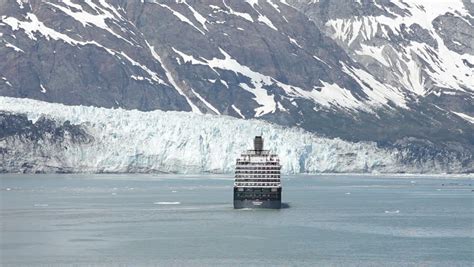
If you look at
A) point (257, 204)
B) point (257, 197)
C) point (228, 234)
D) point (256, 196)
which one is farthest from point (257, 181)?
point (228, 234)

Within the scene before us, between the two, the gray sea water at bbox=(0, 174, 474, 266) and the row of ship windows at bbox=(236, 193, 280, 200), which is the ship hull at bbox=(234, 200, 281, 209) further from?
the gray sea water at bbox=(0, 174, 474, 266)

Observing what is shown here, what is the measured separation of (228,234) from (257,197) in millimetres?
28323

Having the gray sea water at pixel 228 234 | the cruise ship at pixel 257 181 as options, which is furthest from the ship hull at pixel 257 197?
the gray sea water at pixel 228 234

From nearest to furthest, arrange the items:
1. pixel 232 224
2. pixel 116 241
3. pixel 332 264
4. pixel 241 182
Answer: pixel 332 264
pixel 116 241
pixel 232 224
pixel 241 182

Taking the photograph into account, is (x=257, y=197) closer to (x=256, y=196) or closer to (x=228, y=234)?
(x=256, y=196)

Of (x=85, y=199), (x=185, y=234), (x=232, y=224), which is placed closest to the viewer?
(x=185, y=234)

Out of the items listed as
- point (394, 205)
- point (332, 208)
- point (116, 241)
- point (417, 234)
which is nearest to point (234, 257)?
point (116, 241)

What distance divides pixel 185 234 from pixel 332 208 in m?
51.2

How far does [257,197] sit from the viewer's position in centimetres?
15675

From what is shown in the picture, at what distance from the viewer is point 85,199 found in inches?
7539

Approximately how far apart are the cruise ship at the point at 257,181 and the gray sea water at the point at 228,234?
5.80 feet

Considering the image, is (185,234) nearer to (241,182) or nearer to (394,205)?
(241,182)

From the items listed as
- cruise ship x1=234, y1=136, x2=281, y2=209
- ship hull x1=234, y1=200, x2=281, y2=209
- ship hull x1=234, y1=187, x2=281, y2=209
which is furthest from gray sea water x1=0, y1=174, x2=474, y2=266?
cruise ship x1=234, y1=136, x2=281, y2=209

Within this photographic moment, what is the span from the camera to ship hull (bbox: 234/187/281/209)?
156 metres
